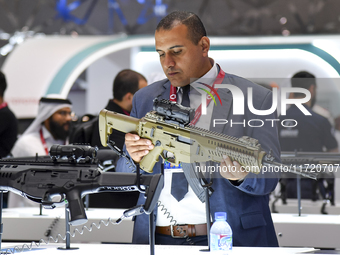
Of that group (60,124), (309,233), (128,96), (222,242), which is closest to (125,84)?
(128,96)

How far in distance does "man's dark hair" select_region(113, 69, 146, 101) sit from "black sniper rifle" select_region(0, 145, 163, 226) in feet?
6.23

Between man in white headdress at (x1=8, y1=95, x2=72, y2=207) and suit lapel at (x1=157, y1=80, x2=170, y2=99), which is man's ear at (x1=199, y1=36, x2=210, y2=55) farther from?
man in white headdress at (x1=8, y1=95, x2=72, y2=207)

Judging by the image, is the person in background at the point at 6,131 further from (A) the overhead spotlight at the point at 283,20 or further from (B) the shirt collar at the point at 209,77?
(A) the overhead spotlight at the point at 283,20

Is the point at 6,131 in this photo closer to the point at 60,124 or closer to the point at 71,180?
the point at 60,124

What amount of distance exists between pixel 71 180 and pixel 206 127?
51 cm

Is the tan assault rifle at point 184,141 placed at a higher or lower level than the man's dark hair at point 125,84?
→ lower

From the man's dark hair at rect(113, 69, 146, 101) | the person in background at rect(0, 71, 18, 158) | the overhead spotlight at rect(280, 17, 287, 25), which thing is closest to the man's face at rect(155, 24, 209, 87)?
the man's dark hair at rect(113, 69, 146, 101)

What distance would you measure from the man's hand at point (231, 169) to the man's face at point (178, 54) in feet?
1.19

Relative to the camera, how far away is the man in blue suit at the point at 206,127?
5.40 ft

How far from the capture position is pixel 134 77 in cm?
352

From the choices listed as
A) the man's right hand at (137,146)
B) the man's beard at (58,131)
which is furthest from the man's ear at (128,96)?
the man's right hand at (137,146)

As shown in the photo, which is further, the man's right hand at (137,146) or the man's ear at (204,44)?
the man's ear at (204,44)

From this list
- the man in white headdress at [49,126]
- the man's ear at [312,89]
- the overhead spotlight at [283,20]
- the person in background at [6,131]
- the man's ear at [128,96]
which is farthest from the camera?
the overhead spotlight at [283,20]

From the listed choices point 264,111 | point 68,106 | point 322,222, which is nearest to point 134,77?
point 68,106
